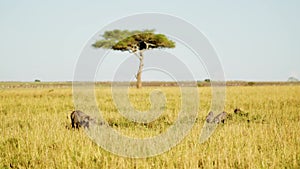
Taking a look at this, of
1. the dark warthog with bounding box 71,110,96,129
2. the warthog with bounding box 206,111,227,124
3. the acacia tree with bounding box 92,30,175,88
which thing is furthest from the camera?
the acacia tree with bounding box 92,30,175,88

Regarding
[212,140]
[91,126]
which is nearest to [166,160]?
[212,140]

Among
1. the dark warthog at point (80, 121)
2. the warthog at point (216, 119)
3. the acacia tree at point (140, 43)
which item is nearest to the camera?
the dark warthog at point (80, 121)

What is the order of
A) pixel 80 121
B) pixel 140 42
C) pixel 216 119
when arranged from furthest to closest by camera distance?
pixel 140 42 < pixel 216 119 < pixel 80 121

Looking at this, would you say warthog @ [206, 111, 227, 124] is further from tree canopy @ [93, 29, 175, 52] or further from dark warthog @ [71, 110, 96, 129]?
tree canopy @ [93, 29, 175, 52]

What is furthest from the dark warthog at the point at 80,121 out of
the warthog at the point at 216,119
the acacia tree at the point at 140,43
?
the acacia tree at the point at 140,43

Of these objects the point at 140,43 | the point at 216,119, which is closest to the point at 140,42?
the point at 140,43

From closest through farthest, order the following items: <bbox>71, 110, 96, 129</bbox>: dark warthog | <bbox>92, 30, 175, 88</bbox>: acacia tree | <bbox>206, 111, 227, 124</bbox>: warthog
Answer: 1. <bbox>71, 110, 96, 129</bbox>: dark warthog
2. <bbox>206, 111, 227, 124</bbox>: warthog
3. <bbox>92, 30, 175, 88</bbox>: acacia tree

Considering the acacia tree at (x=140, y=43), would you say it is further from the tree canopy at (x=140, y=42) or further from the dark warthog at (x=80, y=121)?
the dark warthog at (x=80, y=121)

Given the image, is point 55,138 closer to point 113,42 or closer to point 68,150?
point 68,150

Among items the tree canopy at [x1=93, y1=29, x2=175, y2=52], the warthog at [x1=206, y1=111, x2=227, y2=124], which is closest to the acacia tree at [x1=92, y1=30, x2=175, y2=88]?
the tree canopy at [x1=93, y1=29, x2=175, y2=52]

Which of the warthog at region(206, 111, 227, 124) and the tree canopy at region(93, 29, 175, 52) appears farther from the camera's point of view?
the tree canopy at region(93, 29, 175, 52)

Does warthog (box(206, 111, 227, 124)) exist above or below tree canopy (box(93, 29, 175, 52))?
below

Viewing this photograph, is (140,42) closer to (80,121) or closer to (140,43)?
(140,43)

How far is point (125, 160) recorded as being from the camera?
187 inches
